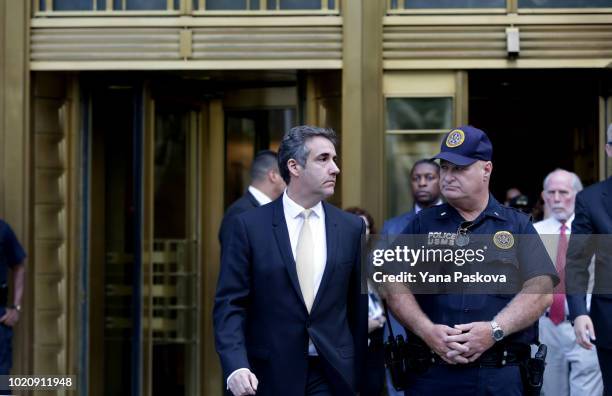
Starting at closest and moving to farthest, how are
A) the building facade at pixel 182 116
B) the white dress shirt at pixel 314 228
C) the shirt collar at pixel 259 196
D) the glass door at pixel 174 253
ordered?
the white dress shirt at pixel 314 228 → the shirt collar at pixel 259 196 → the building facade at pixel 182 116 → the glass door at pixel 174 253

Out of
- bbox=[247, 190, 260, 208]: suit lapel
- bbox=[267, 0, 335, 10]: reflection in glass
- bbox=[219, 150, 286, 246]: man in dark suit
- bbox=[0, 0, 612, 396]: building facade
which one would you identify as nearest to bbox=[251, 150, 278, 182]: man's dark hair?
bbox=[219, 150, 286, 246]: man in dark suit

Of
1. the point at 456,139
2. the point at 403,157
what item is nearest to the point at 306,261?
the point at 456,139

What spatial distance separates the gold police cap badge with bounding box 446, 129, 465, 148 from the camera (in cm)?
546

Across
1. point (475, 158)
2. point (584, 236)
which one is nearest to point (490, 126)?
point (584, 236)

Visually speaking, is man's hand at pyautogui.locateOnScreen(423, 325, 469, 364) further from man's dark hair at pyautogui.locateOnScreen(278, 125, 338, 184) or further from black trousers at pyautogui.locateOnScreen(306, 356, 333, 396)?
man's dark hair at pyautogui.locateOnScreen(278, 125, 338, 184)

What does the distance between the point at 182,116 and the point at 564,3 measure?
3569mm

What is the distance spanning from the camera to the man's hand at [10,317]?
348 inches

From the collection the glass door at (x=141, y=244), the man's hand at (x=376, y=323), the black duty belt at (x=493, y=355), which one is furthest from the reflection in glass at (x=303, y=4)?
the black duty belt at (x=493, y=355)

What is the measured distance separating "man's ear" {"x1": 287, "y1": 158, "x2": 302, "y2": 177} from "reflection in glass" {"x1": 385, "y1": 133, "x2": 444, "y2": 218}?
12.6ft

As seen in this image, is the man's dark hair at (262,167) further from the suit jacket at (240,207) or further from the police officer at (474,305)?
the police officer at (474,305)

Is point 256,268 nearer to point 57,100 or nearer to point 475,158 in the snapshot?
point 475,158

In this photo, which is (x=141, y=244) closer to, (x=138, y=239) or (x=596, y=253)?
(x=138, y=239)

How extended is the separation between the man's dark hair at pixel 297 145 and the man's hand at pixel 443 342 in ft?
3.29

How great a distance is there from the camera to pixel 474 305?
5.28 m
